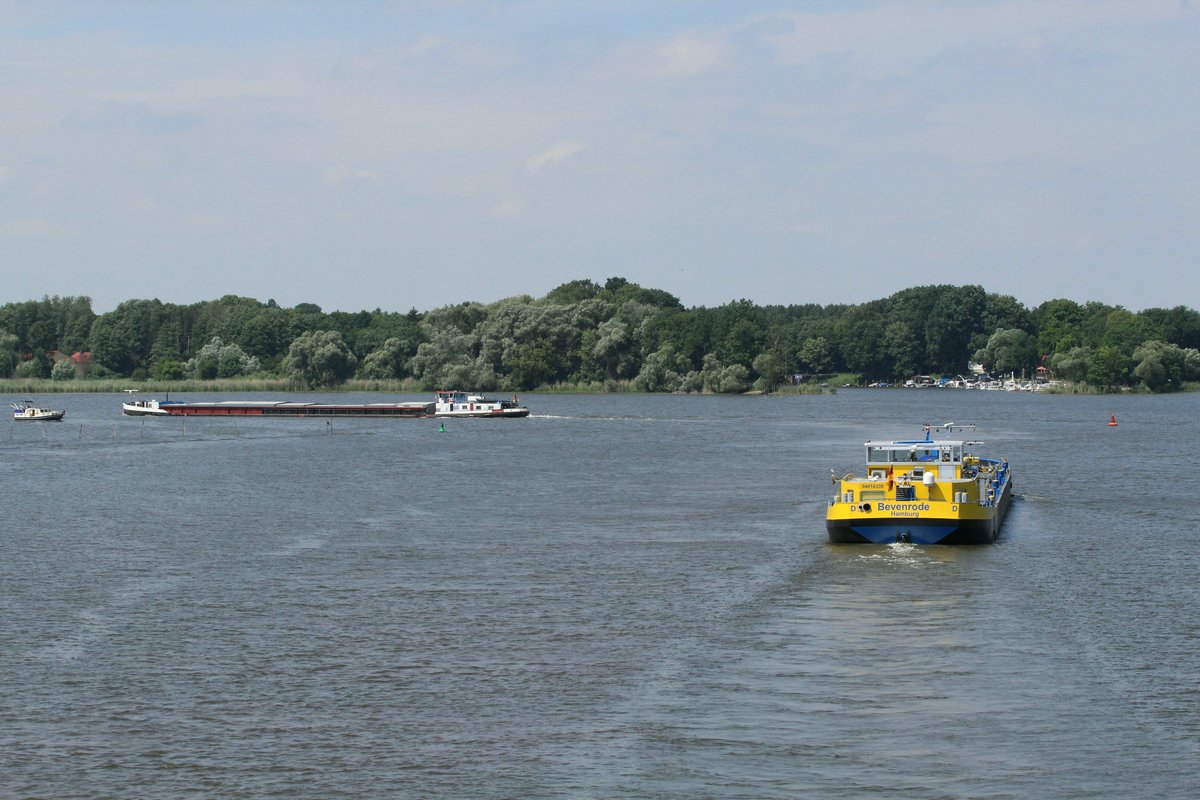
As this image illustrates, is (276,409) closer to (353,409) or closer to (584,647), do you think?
(353,409)

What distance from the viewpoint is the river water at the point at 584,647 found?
75.4ft

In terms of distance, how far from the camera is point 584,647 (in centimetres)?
3139

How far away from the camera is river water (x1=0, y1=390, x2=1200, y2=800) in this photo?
23.0m

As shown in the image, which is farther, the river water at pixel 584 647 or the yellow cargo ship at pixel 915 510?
the yellow cargo ship at pixel 915 510

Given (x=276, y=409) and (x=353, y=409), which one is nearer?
(x=353, y=409)

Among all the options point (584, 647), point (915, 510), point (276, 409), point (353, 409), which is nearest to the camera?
point (584, 647)

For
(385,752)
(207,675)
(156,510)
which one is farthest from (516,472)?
(385,752)

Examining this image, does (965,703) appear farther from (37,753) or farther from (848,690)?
(37,753)

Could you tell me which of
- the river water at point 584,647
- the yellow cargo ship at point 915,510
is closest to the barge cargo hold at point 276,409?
the river water at point 584,647

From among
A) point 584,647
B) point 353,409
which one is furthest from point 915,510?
point 353,409

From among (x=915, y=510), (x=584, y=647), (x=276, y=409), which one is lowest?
(x=584, y=647)

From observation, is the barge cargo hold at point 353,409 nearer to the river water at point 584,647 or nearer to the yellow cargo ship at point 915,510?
the river water at point 584,647

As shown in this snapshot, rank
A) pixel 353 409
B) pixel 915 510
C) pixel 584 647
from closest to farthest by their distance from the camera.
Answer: pixel 584 647
pixel 915 510
pixel 353 409

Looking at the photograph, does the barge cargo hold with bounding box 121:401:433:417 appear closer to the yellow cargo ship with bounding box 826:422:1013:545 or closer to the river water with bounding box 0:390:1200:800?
the river water with bounding box 0:390:1200:800
